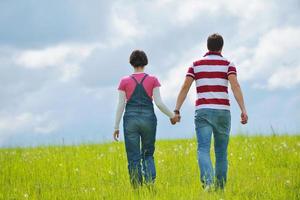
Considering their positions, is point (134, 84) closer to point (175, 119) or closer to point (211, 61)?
point (175, 119)

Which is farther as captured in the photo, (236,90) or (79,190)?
(79,190)

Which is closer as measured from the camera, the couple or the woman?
the couple

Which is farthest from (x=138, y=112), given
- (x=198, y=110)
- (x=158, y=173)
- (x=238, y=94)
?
(x=158, y=173)

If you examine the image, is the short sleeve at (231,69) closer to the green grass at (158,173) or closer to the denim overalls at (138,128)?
the denim overalls at (138,128)

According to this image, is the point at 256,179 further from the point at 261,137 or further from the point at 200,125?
the point at 261,137

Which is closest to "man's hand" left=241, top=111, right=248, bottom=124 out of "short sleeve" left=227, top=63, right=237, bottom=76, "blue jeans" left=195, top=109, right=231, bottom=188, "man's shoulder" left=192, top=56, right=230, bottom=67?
"blue jeans" left=195, top=109, right=231, bottom=188

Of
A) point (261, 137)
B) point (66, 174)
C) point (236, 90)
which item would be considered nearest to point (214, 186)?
point (236, 90)

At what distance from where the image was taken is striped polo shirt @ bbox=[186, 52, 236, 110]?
907cm

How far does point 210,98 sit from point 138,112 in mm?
1299

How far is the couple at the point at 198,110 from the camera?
358 inches

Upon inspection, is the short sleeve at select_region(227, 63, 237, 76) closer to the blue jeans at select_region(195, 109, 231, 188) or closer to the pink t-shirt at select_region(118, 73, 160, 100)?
the blue jeans at select_region(195, 109, 231, 188)

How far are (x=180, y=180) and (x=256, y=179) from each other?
169 cm

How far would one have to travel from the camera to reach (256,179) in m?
11.8

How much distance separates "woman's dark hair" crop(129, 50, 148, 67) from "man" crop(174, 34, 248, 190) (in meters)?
0.91
